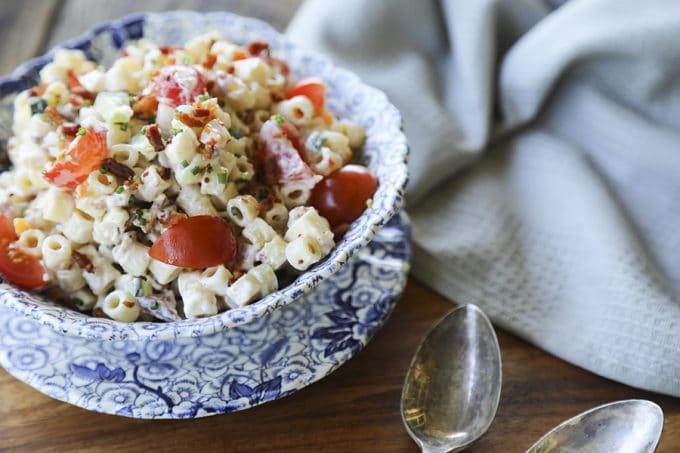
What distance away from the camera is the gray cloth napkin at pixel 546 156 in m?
1.25

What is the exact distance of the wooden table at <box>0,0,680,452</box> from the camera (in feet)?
3.56

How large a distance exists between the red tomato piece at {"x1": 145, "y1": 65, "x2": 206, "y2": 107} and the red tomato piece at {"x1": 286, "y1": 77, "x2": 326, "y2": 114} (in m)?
0.20

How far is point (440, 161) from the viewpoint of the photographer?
1.47 meters

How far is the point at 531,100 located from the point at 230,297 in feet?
2.57

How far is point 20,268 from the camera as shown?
3.51ft

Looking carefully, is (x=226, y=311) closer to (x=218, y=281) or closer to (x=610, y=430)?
(x=218, y=281)

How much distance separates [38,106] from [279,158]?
40 cm

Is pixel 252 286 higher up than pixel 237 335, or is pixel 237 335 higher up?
pixel 252 286

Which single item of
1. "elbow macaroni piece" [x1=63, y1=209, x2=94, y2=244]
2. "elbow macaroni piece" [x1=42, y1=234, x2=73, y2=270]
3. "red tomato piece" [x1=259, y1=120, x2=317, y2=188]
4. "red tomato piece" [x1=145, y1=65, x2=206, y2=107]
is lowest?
"elbow macaroni piece" [x1=42, y1=234, x2=73, y2=270]

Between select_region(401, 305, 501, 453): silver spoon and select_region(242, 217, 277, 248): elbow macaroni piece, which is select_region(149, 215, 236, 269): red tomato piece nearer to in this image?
select_region(242, 217, 277, 248): elbow macaroni piece

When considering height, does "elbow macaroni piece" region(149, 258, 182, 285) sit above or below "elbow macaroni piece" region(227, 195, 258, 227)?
below

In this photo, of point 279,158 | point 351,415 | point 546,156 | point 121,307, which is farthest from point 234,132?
point 546,156

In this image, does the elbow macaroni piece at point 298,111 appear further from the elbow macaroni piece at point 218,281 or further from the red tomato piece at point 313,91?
the elbow macaroni piece at point 218,281

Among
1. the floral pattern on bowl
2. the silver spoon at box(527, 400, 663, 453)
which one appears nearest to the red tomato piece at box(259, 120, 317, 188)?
the floral pattern on bowl
